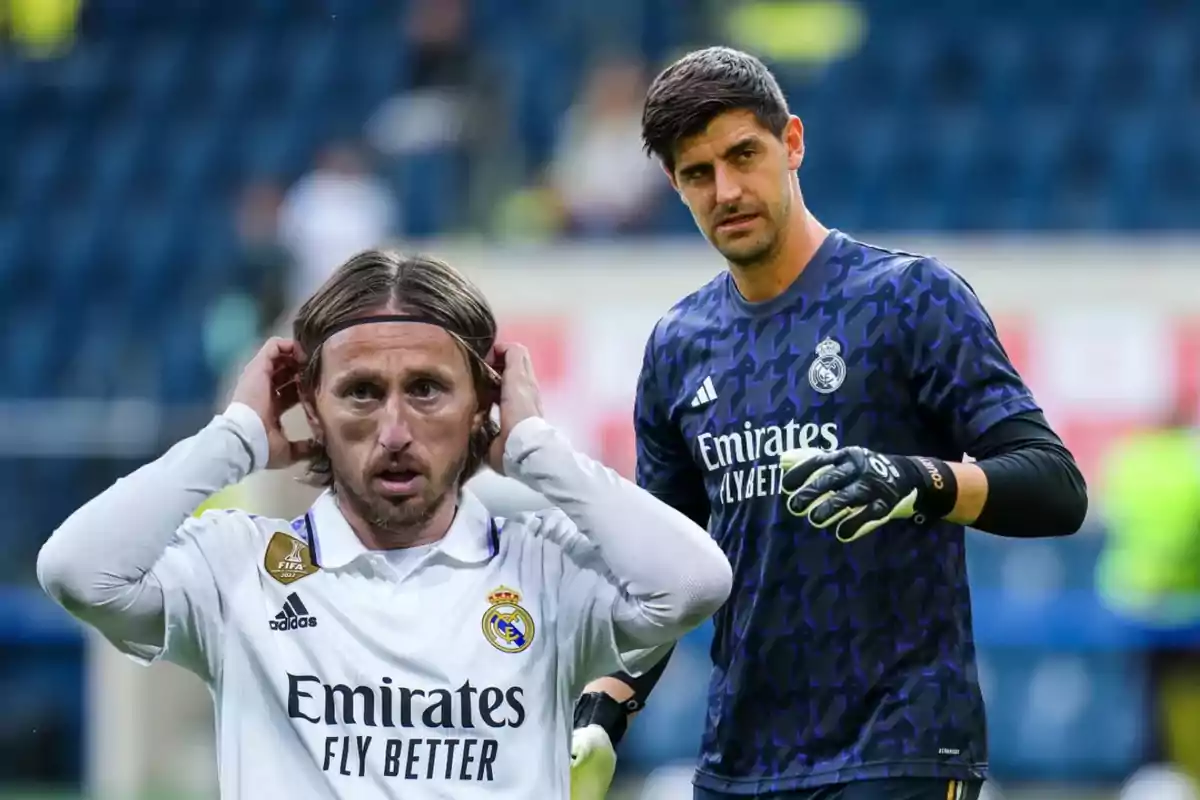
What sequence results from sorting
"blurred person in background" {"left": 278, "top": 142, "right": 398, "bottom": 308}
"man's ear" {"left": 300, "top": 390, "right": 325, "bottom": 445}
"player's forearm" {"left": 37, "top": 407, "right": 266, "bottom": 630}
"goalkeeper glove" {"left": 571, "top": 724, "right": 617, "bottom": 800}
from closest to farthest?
Result: "player's forearm" {"left": 37, "top": 407, "right": 266, "bottom": 630} < "man's ear" {"left": 300, "top": 390, "right": 325, "bottom": 445} < "goalkeeper glove" {"left": 571, "top": 724, "right": 617, "bottom": 800} < "blurred person in background" {"left": 278, "top": 142, "right": 398, "bottom": 308}

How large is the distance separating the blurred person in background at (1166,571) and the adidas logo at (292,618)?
6.68 metres

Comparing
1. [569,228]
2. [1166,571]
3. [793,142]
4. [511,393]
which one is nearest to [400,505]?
[511,393]

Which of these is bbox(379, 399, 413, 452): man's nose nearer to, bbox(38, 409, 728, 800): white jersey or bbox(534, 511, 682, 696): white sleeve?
bbox(38, 409, 728, 800): white jersey

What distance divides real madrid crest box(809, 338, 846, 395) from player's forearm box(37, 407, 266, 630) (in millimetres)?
1145

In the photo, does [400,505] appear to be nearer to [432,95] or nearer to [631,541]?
[631,541]

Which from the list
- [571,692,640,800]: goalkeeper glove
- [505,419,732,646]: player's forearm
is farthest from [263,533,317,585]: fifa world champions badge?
[571,692,640,800]: goalkeeper glove

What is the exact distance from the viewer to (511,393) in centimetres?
357

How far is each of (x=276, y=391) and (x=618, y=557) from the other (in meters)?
0.68

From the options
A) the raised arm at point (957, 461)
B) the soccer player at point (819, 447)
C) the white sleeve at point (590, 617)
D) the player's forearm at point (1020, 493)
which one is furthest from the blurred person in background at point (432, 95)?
the white sleeve at point (590, 617)

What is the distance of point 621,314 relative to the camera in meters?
11.5

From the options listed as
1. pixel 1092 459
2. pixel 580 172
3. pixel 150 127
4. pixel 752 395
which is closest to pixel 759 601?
pixel 752 395

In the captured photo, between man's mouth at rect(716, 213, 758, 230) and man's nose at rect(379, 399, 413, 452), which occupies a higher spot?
man's mouth at rect(716, 213, 758, 230)

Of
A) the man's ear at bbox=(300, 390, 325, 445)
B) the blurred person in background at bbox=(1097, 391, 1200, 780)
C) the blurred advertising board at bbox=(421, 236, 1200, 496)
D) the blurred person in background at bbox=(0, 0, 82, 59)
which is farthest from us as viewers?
the blurred person in background at bbox=(0, 0, 82, 59)

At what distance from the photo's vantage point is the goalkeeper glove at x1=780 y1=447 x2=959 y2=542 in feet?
11.3
